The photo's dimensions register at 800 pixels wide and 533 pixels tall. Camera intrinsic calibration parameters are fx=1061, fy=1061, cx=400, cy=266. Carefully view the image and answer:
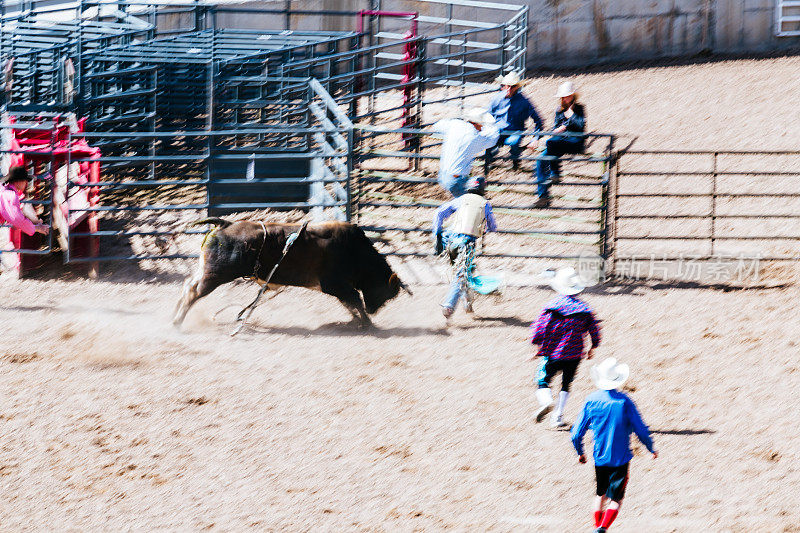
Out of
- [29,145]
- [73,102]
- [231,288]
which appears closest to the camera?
[231,288]

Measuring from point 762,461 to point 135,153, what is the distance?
407 inches

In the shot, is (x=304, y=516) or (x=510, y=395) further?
(x=510, y=395)

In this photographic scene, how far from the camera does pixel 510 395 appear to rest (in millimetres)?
7270

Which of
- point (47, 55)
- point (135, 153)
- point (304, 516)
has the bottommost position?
point (304, 516)

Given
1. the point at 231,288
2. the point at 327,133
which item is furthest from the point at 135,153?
the point at 231,288

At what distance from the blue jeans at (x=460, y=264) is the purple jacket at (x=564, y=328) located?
232 cm

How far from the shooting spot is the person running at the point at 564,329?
6445 millimetres

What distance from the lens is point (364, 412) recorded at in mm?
6879

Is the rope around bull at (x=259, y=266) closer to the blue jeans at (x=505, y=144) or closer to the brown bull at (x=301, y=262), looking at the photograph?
the brown bull at (x=301, y=262)

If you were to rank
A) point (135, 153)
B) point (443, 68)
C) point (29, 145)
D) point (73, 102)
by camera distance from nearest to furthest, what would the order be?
1. point (29, 145)
2. point (73, 102)
3. point (135, 153)
4. point (443, 68)

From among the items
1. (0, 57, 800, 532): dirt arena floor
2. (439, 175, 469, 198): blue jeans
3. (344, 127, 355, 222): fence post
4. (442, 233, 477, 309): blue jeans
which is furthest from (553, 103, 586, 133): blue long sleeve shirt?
(442, 233, 477, 309): blue jeans

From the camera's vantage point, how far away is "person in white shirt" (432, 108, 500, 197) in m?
10.2

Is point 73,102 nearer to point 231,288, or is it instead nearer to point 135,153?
point 135,153

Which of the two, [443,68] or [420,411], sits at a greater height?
[443,68]
